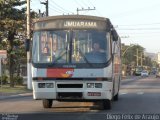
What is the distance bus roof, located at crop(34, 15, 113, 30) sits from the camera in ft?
64.0

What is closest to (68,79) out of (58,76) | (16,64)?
(58,76)

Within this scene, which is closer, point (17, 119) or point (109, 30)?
point (17, 119)

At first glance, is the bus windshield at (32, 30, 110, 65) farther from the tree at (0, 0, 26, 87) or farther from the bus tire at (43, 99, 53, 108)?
the tree at (0, 0, 26, 87)

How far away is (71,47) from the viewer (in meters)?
19.2

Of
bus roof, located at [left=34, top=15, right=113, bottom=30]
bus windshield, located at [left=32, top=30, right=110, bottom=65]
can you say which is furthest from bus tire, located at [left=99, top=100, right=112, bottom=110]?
bus roof, located at [left=34, top=15, right=113, bottom=30]

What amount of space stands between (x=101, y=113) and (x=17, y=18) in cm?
2785

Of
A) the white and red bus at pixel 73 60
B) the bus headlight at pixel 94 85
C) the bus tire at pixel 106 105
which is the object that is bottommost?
the bus tire at pixel 106 105

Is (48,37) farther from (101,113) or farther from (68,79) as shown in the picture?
(101,113)

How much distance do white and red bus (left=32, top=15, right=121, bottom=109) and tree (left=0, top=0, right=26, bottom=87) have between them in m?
24.3

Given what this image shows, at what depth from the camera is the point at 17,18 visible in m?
45.2

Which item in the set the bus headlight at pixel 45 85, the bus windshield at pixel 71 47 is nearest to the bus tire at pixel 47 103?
the bus headlight at pixel 45 85

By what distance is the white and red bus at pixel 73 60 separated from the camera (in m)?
19.0

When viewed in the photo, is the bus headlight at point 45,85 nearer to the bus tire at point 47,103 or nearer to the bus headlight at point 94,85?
the bus headlight at point 94,85

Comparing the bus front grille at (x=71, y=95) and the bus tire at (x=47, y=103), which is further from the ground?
the bus front grille at (x=71, y=95)
